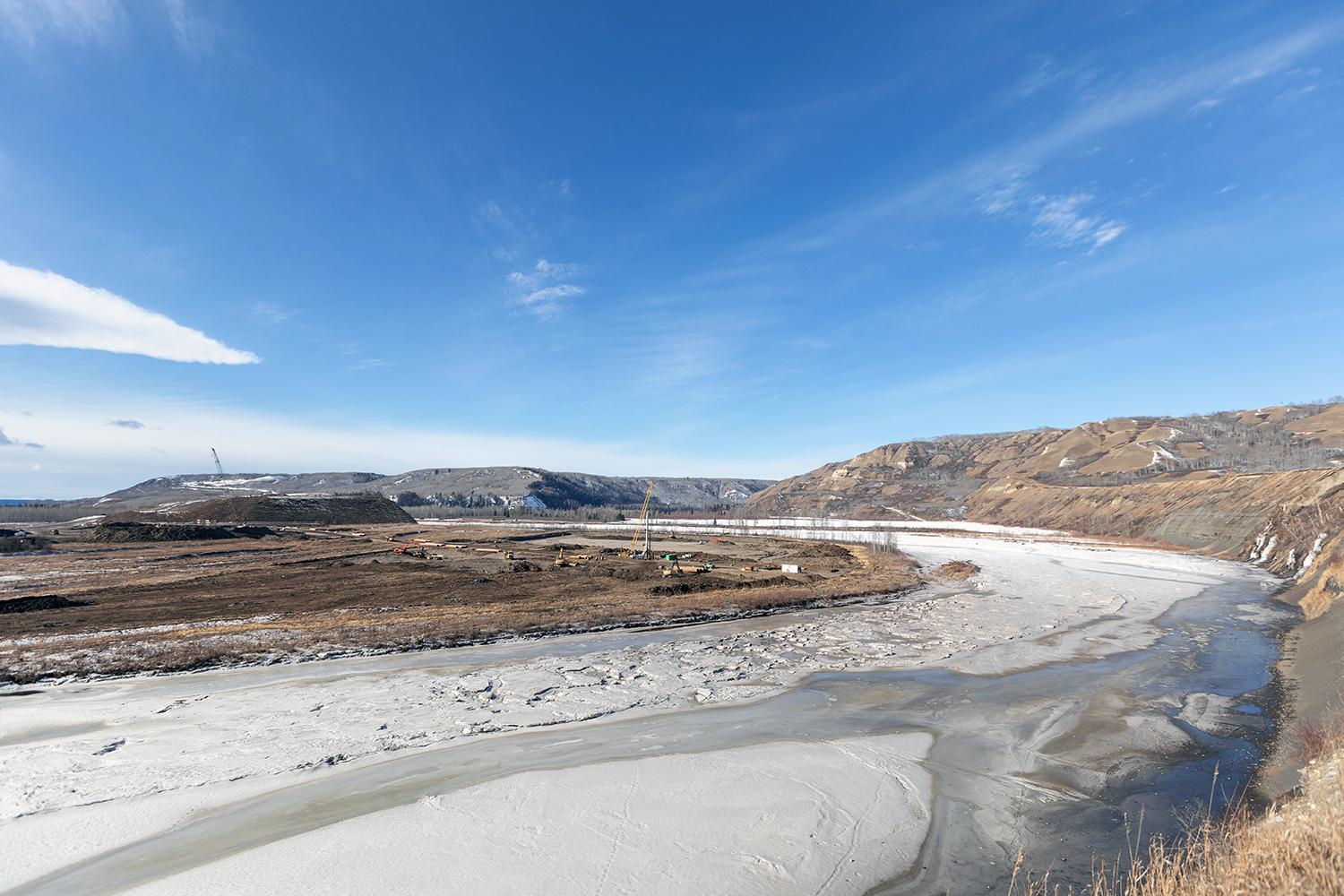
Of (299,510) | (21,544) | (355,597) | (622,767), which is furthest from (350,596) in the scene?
(299,510)

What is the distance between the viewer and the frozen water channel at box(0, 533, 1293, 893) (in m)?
8.55

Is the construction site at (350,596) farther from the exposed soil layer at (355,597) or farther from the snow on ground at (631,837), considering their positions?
the snow on ground at (631,837)

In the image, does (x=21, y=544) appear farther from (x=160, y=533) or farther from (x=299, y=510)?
(x=299, y=510)

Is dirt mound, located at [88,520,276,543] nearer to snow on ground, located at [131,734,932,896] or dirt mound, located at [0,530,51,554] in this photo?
dirt mound, located at [0,530,51,554]

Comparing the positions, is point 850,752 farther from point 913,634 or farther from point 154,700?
point 154,700

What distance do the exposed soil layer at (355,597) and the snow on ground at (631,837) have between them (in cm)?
1401

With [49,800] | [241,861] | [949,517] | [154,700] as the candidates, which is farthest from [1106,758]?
[949,517]

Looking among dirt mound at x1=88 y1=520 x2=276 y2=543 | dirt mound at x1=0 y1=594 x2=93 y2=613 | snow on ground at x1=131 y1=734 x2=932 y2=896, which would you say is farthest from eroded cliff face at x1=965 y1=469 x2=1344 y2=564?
dirt mound at x1=88 y1=520 x2=276 y2=543

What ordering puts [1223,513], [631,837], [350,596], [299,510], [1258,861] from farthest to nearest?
[299,510] → [1223,513] → [350,596] → [631,837] → [1258,861]

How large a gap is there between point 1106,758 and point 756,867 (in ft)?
29.0

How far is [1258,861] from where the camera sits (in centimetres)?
614

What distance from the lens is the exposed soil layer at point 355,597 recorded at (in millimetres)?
22141

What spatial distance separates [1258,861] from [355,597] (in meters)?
38.0

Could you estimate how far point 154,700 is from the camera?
1606 cm
